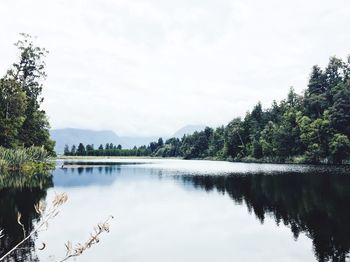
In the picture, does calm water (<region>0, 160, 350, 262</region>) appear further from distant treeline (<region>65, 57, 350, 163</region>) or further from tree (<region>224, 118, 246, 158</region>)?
tree (<region>224, 118, 246, 158</region>)

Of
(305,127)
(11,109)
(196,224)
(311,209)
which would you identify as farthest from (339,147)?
(196,224)

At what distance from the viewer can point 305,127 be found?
4294 inches

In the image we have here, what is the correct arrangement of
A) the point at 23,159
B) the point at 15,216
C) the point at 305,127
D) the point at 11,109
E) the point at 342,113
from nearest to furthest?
the point at 15,216 → the point at 23,159 → the point at 11,109 → the point at 342,113 → the point at 305,127

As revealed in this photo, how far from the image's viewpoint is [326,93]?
372 ft

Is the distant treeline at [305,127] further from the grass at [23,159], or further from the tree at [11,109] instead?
the tree at [11,109]

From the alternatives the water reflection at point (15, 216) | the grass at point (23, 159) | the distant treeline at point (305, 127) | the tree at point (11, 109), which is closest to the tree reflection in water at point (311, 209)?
the water reflection at point (15, 216)

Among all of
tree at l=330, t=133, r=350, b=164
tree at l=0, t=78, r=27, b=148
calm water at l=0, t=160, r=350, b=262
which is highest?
tree at l=0, t=78, r=27, b=148

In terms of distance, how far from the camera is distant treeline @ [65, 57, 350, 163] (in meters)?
101

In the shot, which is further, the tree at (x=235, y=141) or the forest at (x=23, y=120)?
→ the tree at (x=235, y=141)

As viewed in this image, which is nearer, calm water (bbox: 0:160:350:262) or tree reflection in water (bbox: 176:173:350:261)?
calm water (bbox: 0:160:350:262)

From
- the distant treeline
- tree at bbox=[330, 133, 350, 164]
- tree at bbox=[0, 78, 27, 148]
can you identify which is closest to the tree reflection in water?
tree at bbox=[0, 78, 27, 148]

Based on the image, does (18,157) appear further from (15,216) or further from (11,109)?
(15,216)

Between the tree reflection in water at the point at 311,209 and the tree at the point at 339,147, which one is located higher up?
the tree at the point at 339,147

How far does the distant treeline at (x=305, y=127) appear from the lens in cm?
10081
